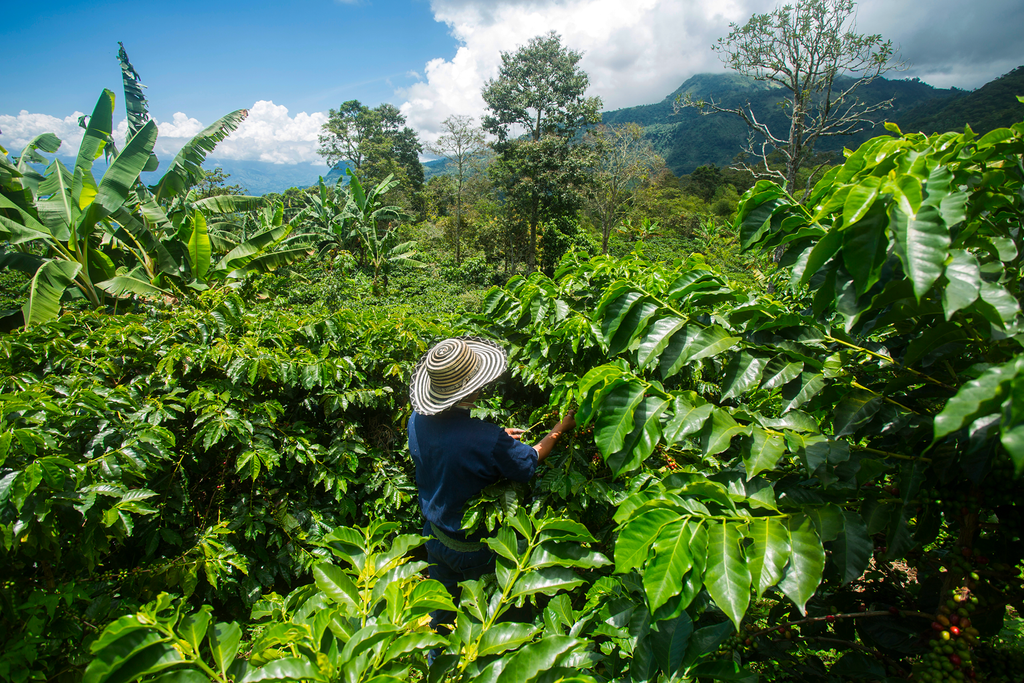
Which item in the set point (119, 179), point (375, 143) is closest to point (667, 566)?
point (119, 179)

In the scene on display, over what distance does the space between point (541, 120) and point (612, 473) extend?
21.7 m

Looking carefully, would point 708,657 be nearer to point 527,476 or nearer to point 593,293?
point 527,476

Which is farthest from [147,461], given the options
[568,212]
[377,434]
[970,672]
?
[568,212]

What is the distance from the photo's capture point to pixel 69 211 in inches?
233

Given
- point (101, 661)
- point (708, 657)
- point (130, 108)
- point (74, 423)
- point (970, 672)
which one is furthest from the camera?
point (130, 108)

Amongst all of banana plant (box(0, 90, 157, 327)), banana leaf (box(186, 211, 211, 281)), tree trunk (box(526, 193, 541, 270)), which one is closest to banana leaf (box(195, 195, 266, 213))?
banana plant (box(0, 90, 157, 327))

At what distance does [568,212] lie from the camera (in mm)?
21391

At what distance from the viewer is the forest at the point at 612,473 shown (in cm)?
83

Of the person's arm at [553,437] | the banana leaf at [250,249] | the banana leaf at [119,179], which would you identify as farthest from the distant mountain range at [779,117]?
the person's arm at [553,437]

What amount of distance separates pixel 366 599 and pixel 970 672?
52.6 inches

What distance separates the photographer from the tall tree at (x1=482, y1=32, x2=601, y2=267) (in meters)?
19.6

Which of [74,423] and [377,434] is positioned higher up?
[74,423]

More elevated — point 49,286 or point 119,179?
point 119,179

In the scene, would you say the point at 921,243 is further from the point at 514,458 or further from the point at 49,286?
the point at 49,286
